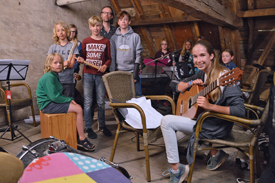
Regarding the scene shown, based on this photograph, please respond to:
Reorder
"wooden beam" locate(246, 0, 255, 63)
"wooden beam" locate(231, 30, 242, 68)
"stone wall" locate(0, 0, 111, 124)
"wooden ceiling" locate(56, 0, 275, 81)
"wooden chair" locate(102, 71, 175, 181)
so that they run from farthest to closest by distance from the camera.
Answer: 1. "wooden beam" locate(231, 30, 242, 68)
2. "wooden beam" locate(246, 0, 255, 63)
3. "wooden ceiling" locate(56, 0, 275, 81)
4. "stone wall" locate(0, 0, 111, 124)
5. "wooden chair" locate(102, 71, 175, 181)

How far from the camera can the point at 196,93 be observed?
177cm

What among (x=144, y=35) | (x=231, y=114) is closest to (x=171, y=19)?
(x=144, y=35)

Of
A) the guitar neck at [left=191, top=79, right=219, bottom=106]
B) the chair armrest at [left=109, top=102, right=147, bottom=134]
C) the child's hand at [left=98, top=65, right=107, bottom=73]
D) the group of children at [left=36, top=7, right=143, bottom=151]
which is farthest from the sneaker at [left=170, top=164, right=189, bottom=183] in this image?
the child's hand at [left=98, top=65, right=107, bottom=73]

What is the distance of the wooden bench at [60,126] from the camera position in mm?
2168

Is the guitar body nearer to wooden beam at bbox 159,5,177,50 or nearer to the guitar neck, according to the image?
the guitar neck

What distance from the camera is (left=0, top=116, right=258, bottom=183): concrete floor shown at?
1899 mm

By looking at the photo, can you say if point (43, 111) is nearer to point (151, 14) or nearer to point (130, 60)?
point (130, 60)

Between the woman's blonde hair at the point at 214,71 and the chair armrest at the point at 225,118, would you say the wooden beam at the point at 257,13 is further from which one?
the chair armrest at the point at 225,118

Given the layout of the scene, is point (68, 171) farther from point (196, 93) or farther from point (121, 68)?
point (121, 68)

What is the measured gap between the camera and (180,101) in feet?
6.81

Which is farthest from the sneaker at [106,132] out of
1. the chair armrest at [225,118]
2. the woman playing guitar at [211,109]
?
the chair armrest at [225,118]

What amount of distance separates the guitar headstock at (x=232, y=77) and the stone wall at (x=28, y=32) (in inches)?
135

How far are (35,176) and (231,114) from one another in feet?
4.35

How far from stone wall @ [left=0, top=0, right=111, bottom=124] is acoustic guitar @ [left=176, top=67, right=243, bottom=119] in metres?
3.00
